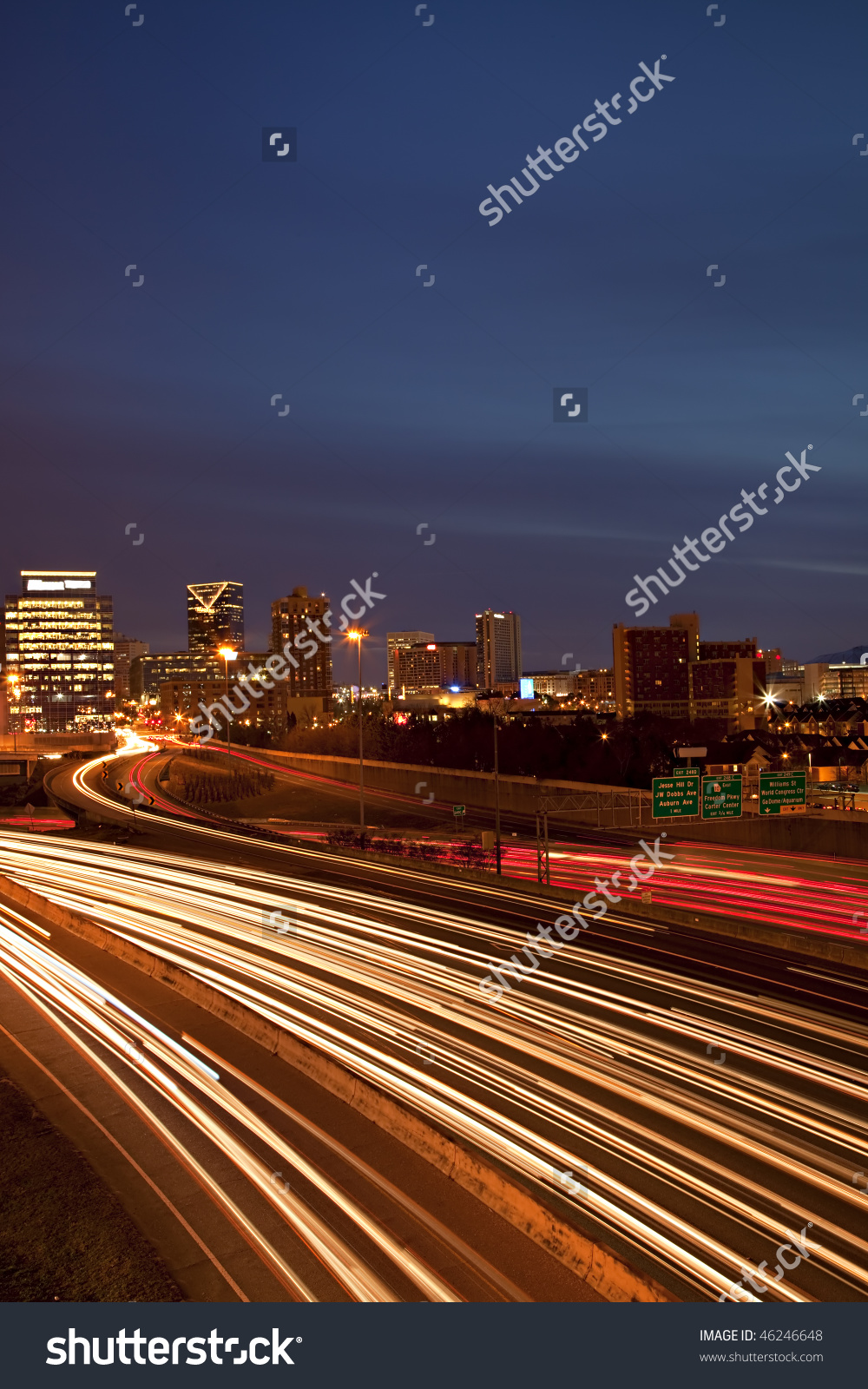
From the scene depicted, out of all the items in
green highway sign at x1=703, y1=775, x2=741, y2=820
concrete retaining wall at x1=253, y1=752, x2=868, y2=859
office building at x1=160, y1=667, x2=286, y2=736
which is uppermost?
office building at x1=160, y1=667, x2=286, y2=736

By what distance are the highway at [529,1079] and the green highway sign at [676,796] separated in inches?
241

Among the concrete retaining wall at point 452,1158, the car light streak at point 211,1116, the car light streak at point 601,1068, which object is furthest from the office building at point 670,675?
the concrete retaining wall at point 452,1158

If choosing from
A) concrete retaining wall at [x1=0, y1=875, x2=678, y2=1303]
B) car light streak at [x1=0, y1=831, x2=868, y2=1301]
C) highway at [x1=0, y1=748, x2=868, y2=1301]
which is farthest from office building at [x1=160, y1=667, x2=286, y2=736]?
concrete retaining wall at [x1=0, y1=875, x2=678, y2=1303]

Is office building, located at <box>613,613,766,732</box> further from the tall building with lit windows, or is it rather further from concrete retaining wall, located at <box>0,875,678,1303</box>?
concrete retaining wall, located at <box>0,875,678,1303</box>

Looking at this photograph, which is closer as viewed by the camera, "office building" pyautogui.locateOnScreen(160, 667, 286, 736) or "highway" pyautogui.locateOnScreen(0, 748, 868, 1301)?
"highway" pyautogui.locateOnScreen(0, 748, 868, 1301)

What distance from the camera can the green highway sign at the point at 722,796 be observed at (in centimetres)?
2744

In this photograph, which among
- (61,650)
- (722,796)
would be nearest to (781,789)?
(722,796)

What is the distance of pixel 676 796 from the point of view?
89.6ft

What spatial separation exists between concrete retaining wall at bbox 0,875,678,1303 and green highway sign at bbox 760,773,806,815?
1863 cm

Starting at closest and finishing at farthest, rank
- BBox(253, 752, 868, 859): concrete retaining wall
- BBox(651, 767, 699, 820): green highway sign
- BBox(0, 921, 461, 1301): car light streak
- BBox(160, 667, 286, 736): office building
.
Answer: BBox(0, 921, 461, 1301): car light streak < BBox(651, 767, 699, 820): green highway sign < BBox(253, 752, 868, 859): concrete retaining wall < BBox(160, 667, 286, 736): office building

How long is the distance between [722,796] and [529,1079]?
18259 mm

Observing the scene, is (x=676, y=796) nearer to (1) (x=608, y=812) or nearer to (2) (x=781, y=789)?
(2) (x=781, y=789)

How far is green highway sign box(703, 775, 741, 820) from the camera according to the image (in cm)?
2744

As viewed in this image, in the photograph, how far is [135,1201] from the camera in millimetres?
8789
